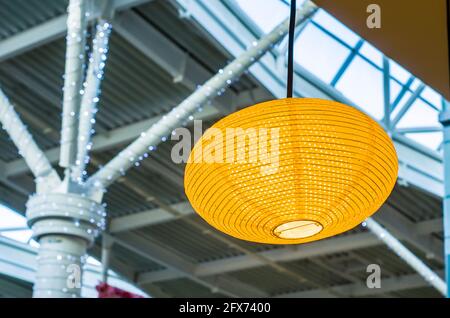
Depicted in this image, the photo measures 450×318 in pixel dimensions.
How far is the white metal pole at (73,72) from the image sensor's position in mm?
8172

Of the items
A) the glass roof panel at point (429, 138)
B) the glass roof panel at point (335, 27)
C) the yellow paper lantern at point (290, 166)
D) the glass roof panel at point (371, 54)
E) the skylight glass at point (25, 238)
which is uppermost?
the glass roof panel at point (335, 27)

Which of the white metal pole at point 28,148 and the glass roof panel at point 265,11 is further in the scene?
the glass roof panel at point 265,11

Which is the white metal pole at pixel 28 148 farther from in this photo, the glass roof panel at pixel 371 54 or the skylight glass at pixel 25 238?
the glass roof panel at pixel 371 54

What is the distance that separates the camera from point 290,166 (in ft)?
11.3

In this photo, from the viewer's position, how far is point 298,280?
61.5 ft

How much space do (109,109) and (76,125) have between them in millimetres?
4618

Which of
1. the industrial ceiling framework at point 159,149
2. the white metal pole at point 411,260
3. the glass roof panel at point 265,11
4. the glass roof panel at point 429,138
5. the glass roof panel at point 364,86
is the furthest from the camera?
the glass roof panel at point 429,138

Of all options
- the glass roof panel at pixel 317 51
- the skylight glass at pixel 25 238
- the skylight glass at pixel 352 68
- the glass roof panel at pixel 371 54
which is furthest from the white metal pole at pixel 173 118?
the skylight glass at pixel 25 238

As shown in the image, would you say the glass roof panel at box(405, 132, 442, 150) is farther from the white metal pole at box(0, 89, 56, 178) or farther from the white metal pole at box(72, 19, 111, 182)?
the white metal pole at box(0, 89, 56, 178)

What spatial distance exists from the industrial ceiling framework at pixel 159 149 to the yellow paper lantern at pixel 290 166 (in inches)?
184

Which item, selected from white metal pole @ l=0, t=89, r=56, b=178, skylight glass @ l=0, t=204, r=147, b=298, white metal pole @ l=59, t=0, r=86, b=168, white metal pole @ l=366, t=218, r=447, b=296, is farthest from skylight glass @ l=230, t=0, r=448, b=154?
skylight glass @ l=0, t=204, r=147, b=298

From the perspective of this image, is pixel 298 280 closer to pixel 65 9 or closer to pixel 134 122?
pixel 134 122

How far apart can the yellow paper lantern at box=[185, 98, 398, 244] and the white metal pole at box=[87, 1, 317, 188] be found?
504cm

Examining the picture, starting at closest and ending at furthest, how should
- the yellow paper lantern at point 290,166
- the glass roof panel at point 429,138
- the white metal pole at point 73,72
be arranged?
the yellow paper lantern at point 290,166 < the white metal pole at point 73,72 < the glass roof panel at point 429,138
